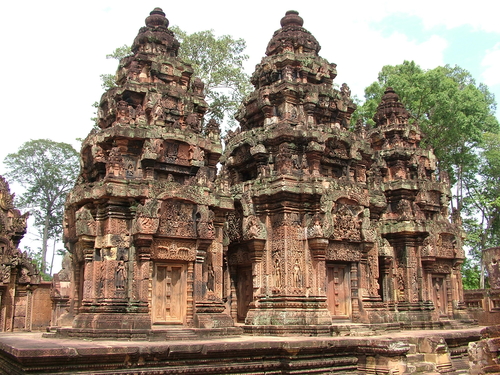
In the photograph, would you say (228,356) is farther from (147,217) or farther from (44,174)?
(44,174)

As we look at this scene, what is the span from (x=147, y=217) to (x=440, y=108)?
59.2 ft

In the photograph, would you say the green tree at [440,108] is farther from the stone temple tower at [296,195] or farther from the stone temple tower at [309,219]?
the stone temple tower at [296,195]

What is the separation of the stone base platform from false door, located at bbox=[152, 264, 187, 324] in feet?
3.18

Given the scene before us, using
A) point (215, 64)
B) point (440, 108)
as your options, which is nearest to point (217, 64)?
point (215, 64)

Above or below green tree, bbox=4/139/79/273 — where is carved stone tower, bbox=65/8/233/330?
below

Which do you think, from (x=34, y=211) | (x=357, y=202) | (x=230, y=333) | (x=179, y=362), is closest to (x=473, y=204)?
(x=357, y=202)

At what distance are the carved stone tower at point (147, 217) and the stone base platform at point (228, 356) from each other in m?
0.99

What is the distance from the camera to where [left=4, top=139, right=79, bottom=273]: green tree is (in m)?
37.8

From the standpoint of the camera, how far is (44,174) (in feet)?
124

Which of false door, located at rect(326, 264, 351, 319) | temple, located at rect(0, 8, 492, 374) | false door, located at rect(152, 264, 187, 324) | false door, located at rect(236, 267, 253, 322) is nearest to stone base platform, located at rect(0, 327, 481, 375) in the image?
temple, located at rect(0, 8, 492, 374)

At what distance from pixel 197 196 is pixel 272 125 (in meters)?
3.73

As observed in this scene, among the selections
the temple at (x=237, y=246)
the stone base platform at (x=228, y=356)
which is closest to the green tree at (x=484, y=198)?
the temple at (x=237, y=246)

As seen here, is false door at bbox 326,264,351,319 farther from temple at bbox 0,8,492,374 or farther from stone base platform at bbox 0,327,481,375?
stone base platform at bbox 0,327,481,375

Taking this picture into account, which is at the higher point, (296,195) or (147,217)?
(296,195)
